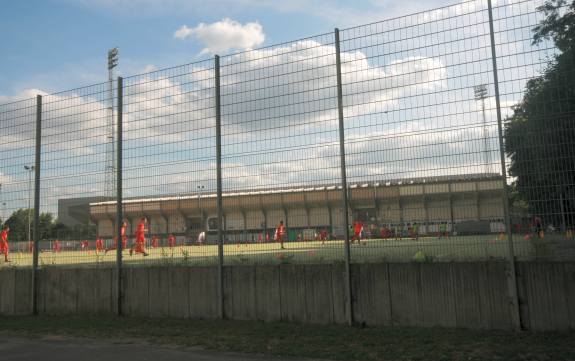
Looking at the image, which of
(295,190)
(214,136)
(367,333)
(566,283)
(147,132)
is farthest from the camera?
(147,132)

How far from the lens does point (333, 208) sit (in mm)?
8898

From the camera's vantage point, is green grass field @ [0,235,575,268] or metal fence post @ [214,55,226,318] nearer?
green grass field @ [0,235,575,268]

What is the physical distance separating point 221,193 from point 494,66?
512 centimetres

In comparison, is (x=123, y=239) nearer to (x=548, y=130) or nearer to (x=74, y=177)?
(x=74, y=177)

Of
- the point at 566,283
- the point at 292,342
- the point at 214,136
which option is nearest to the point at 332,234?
the point at 292,342

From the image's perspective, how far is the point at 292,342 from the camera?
7.40 meters

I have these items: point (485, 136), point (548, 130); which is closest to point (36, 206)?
point (485, 136)

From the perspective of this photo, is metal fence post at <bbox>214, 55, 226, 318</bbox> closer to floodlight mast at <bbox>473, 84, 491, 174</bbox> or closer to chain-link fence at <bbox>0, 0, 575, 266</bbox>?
chain-link fence at <bbox>0, 0, 575, 266</bbox>

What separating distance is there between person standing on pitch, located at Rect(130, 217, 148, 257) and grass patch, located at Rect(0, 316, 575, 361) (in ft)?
4.51

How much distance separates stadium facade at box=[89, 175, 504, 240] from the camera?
8109mm

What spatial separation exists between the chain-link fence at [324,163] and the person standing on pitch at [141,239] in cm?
3

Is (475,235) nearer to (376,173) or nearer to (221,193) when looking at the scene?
(376,173)

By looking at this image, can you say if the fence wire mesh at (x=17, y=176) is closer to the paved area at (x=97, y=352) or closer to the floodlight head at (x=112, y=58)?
the paved area at (x=97, y=352)

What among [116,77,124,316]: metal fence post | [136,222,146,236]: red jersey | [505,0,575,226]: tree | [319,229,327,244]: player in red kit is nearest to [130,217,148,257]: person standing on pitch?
[136,222,146,236]: red jersey
